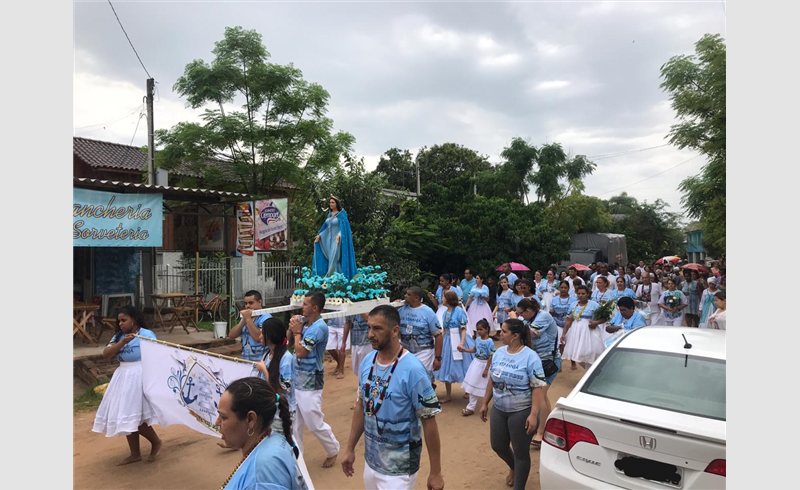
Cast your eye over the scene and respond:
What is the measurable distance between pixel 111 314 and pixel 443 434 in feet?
31.3

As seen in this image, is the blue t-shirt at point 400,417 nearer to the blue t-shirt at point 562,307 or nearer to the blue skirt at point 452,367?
the blue skirt at point 452,367

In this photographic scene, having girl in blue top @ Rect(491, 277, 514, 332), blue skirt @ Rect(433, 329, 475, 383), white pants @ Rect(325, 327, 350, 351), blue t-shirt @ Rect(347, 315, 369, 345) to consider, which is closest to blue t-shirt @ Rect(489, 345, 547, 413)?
blue skirt @ Rect(433, 329, 475, 383)

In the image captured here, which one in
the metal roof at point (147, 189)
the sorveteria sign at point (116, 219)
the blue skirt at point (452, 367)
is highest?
the metal roof at point (147, 189)

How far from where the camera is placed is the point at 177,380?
17.0 ft

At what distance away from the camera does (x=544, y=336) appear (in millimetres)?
6570

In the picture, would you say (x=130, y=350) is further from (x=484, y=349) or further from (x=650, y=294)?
(x=650, y=294)

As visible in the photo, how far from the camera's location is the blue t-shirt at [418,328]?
659 cm

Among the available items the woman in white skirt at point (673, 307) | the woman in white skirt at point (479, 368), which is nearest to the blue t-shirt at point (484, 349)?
the woman in white skirt at point (479, 368)

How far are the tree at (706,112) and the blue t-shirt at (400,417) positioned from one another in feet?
40.4

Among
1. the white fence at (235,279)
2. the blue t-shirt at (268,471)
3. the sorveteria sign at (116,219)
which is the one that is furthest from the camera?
the white fence at (235,279)

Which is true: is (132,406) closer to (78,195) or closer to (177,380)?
(177,380)

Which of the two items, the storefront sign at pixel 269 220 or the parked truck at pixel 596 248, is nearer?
the storefront sign at pixel 269 220

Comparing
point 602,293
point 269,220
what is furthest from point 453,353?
point 269,220

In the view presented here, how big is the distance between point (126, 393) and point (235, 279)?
38.3 feet
